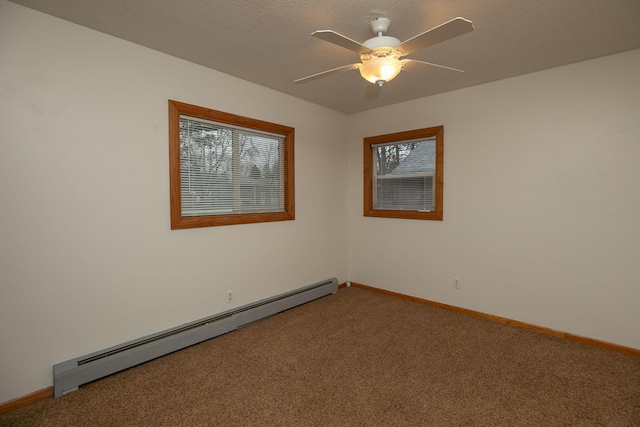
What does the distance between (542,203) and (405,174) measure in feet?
5.01

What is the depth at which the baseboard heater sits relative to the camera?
6.81 ft

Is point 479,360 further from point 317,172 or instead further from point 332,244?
point 317,172

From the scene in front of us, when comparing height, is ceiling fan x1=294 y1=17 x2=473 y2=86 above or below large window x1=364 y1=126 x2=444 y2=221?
above

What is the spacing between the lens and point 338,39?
5.39ft

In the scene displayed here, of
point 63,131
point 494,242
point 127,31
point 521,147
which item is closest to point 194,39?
point 127,31

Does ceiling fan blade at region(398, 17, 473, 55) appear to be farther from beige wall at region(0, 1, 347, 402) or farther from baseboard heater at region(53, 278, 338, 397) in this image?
baseboard heater at region(53, 278, 338, 397)

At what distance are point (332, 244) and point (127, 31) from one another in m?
3.17

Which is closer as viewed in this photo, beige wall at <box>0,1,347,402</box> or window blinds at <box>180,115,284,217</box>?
beige wall at <box>0,1,347,402</box>

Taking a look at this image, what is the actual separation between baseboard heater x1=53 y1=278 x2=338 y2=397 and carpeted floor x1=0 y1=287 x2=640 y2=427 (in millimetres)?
69

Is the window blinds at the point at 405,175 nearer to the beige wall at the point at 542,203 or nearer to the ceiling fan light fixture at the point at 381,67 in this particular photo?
the beige wall at the point at 542,203

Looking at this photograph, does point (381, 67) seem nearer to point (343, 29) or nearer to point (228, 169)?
point (343, 29)

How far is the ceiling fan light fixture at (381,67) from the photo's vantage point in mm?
1914

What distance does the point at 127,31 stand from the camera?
2.22 metres

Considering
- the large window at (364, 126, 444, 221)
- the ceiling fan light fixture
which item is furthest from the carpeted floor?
the ceiling fan light fixture
